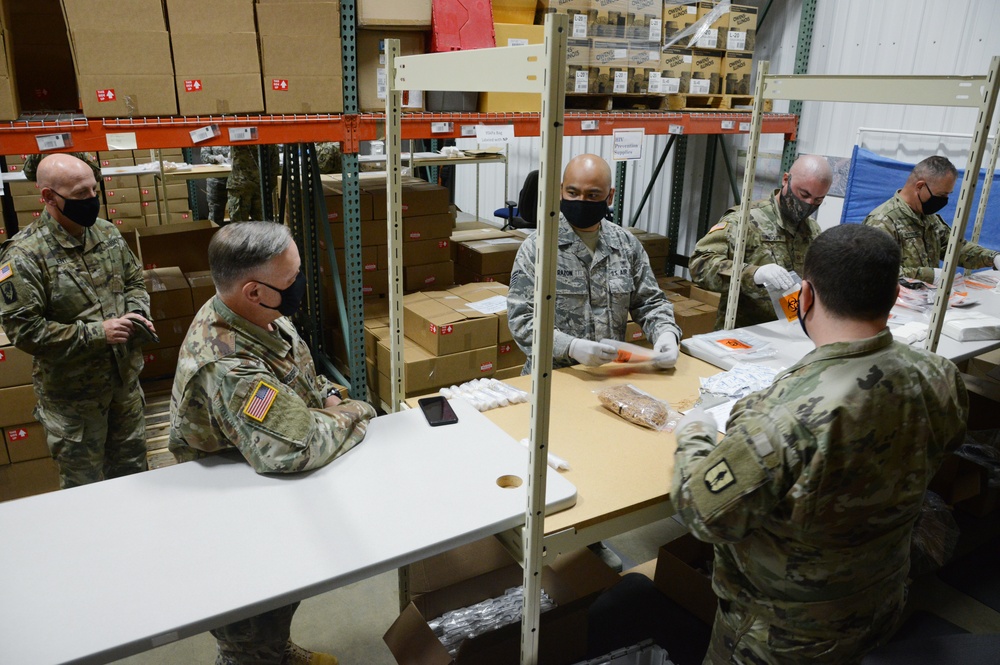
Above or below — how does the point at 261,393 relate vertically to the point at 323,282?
above

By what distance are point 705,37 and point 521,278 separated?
3.19 m

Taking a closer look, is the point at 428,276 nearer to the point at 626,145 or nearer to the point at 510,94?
the point at 510,94

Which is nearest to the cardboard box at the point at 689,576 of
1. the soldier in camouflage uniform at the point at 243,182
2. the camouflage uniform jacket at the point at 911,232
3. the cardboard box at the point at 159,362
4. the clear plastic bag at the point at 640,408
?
the clear plastic bag at the point at 640,408

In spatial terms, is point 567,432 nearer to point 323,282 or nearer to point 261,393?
point 261,393

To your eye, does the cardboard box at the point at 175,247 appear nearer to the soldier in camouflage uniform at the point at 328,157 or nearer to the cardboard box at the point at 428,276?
the soldier in camouflage uniform at the point at 328,157

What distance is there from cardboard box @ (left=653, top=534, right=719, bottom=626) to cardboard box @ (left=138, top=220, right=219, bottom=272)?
13.1ft

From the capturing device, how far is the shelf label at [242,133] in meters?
3.14

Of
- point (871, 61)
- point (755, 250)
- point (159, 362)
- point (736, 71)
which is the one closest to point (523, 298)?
point (755, 250)

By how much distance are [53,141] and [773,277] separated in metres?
3.09

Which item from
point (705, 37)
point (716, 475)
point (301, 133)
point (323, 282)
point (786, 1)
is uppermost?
point (786, 1)

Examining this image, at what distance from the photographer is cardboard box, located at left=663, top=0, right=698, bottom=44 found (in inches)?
183

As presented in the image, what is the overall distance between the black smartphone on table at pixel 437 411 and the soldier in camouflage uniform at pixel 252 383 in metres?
0.22

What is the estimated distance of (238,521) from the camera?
5.22 feet

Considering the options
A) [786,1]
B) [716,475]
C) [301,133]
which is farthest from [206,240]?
[786,1]
